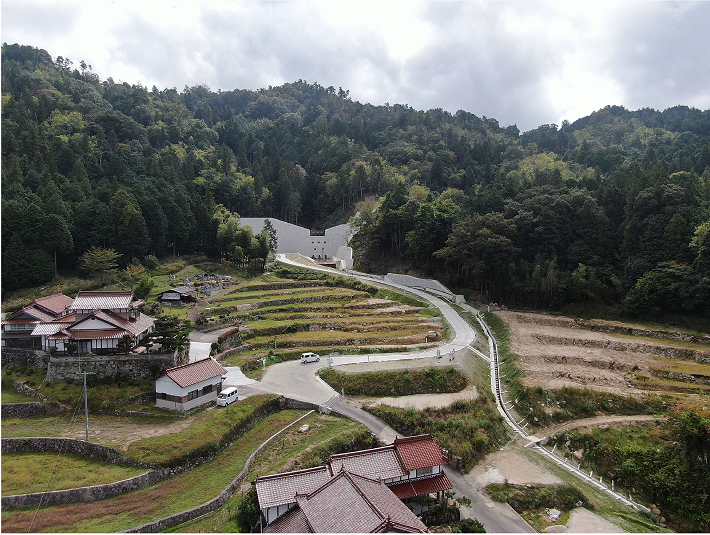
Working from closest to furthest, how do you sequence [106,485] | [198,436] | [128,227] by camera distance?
[106,485] < [198,436] < [128,227]

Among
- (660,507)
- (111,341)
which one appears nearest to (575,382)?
(660,507)

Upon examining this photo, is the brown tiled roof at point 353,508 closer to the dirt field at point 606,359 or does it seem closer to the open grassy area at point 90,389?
the open grassy area at point 90,389

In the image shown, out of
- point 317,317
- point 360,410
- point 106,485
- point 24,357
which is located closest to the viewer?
point 106,485

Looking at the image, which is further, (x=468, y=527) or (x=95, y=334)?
(x=95, y=334)

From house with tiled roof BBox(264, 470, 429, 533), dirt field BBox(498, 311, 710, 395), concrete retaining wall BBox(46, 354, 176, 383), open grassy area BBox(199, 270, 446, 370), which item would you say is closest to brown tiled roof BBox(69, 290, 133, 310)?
concrete retaining wall BBox(46, 354, 176, 383)

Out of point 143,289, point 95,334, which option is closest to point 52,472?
point 95,334

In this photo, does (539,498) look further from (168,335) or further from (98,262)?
(98,262)

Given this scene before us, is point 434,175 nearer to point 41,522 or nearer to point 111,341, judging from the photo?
point 111,341

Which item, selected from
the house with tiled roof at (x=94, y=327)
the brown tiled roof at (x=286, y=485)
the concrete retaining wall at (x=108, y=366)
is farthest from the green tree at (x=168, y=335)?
the brown tiled roof at (x=286, y=485)
